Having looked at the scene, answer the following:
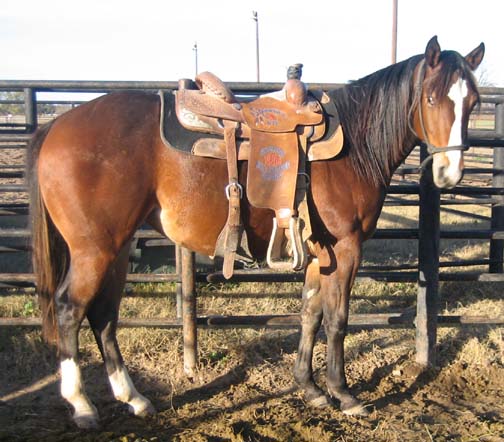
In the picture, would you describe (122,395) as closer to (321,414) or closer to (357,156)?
(321,414)

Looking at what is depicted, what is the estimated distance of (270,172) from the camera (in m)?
2.67

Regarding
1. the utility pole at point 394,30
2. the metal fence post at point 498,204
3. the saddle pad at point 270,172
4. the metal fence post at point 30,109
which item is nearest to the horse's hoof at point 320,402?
the saddle pad at point 270,172

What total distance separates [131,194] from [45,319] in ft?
3.20

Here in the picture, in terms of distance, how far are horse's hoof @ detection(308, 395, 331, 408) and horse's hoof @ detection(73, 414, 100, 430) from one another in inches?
48.4

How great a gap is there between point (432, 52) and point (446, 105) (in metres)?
0.28

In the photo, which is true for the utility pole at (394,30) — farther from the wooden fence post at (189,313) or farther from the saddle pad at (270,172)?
the saddle pad at (270,172)

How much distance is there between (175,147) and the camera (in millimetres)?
2652

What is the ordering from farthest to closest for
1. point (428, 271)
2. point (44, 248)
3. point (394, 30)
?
point (394, 30) → point (428, 271) → point (44, 248)

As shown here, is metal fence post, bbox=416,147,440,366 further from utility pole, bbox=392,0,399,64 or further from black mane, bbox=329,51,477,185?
utility pole, bbox=392,0,399,64

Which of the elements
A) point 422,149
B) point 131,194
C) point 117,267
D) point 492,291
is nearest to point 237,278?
point 117,267

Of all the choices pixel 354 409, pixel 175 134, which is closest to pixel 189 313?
pixel 354 409

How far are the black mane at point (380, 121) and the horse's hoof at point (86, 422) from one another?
6.48 ft

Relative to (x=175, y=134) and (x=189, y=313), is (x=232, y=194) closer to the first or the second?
(x=175, y=134)

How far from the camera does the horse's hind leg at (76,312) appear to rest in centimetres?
265
